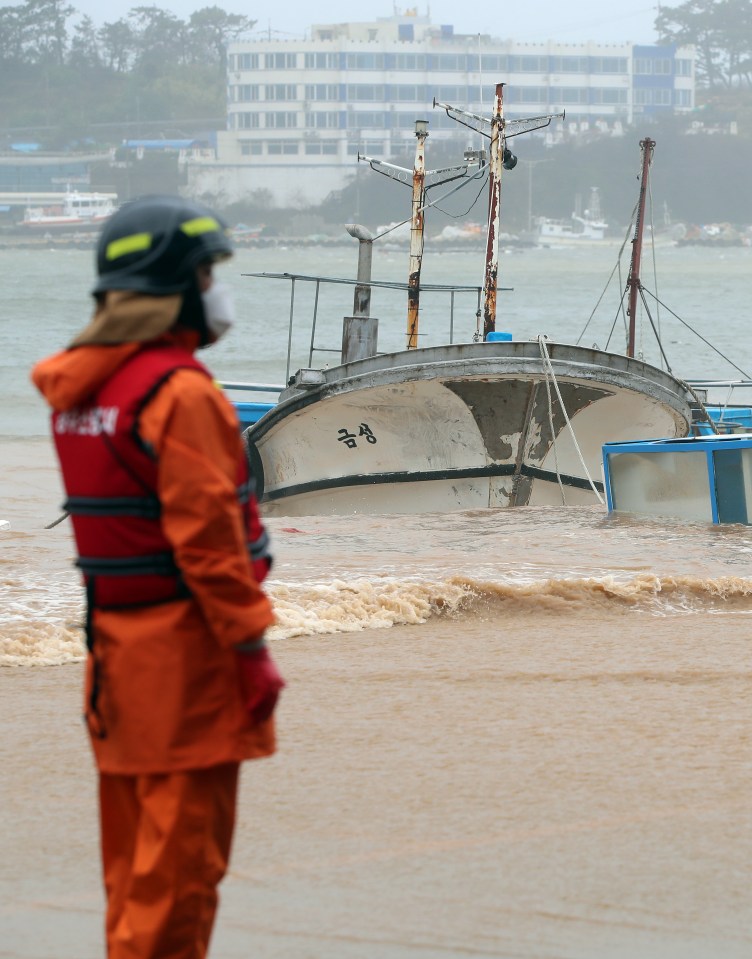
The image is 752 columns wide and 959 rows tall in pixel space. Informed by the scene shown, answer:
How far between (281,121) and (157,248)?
5093 inches

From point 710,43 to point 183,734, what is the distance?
169211 mm

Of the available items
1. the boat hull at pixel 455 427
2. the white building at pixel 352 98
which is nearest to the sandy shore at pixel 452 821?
the boat hull at pixel 455 427

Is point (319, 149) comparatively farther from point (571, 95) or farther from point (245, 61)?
point (571, 95)

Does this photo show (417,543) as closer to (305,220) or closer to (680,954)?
(680,954)

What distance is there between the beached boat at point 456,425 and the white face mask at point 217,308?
9.47 m

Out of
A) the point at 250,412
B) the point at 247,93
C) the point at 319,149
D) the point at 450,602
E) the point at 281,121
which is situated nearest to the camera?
the point at 450,602

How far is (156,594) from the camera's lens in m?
2.46

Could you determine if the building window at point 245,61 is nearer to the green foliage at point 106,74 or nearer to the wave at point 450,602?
the green foliage at point 106,74

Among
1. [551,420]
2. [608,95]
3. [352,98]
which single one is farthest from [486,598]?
[608,95]

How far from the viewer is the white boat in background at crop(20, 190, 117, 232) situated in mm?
124750

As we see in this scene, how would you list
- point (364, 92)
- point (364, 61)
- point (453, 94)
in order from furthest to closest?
point (453, 94) < point (364, 61) < point (364, 92)

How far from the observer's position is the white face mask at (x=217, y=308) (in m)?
2.55

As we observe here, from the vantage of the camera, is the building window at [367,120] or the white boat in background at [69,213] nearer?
the white boat in background at [69,213]

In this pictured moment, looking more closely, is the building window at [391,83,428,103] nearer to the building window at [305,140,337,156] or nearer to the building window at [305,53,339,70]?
the building window at [305,53,339,70]
